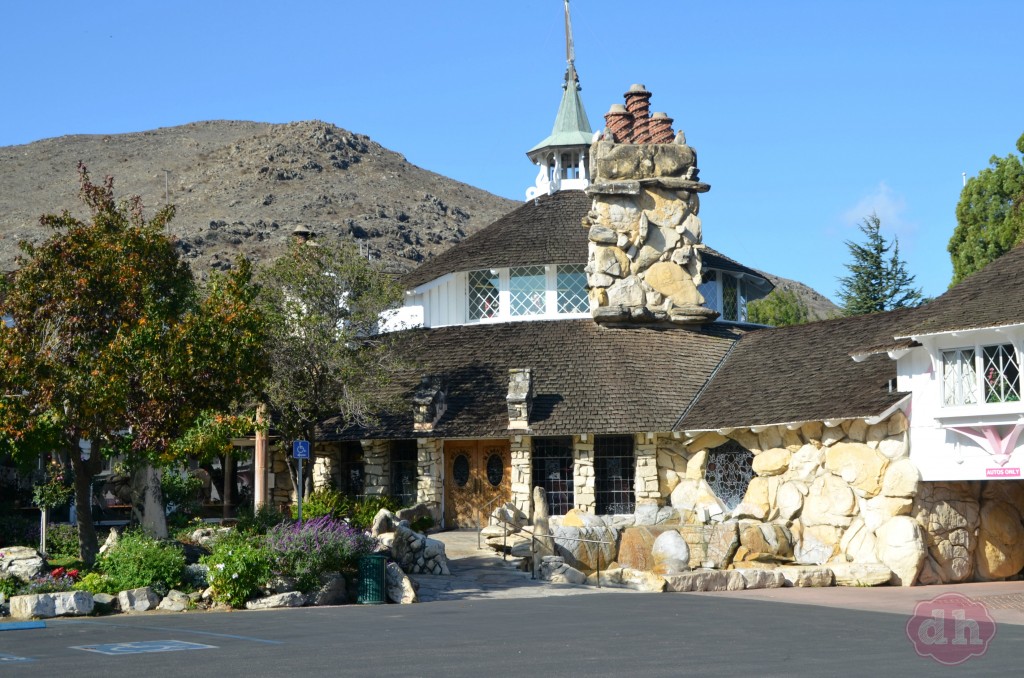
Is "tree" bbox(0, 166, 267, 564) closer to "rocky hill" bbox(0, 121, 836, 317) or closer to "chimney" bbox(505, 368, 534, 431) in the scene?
"chimney" bbox(505, 368, 534, 431)

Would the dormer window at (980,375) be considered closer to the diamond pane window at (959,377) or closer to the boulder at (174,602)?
the diamond pane window at (959,377)

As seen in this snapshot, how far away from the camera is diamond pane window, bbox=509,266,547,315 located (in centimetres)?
3756

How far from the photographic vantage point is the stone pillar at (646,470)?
3262 centimetres

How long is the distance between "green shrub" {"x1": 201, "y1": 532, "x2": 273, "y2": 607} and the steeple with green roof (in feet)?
83.8

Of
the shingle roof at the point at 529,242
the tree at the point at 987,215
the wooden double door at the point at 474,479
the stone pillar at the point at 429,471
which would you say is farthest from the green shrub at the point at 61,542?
the tree at the point at 987,215

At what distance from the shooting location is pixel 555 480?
33438mm

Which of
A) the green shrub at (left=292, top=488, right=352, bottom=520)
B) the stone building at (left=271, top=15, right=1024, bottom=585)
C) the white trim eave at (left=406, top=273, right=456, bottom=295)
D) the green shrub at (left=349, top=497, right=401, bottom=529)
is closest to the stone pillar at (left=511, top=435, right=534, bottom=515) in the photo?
the stone building at (left=271, top=15, right=1024, bottom=585)

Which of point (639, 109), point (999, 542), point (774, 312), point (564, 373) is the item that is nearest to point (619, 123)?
point (639, 109)

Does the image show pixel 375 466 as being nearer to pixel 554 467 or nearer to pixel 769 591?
pixel 554 467

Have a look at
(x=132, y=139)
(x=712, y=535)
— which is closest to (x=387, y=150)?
(x=132, y=139)

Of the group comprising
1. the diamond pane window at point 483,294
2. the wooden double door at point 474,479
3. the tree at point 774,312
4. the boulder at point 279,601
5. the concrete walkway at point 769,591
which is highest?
the tree at point 774,312

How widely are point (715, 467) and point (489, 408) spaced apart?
6.30m

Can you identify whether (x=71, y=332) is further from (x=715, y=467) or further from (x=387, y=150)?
(x=387, y=150)

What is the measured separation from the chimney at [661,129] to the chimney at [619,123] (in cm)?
74
